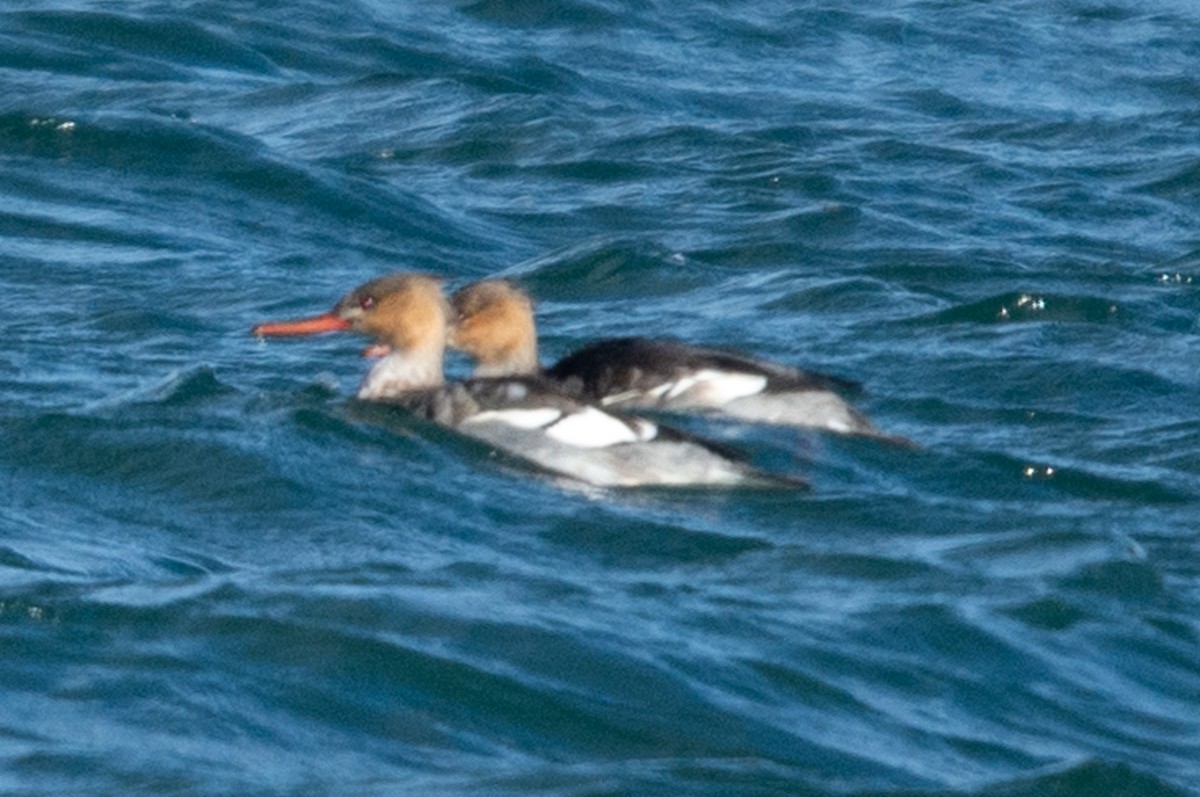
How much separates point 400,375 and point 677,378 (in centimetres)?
116

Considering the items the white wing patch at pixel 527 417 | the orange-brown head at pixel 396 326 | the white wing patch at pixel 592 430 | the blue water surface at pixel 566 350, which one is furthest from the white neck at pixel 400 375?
the white wing patch at pixel 592 430

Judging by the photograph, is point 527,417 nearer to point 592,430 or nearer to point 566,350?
point 592,430

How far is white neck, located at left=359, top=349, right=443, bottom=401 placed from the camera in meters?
11.6

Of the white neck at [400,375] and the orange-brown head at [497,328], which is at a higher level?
the orange-brown head at [497,328]

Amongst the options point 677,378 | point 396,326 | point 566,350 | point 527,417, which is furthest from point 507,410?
point 566,350

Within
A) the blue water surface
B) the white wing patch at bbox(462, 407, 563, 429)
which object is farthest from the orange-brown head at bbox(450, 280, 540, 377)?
the white wing patch at bbox(462, 407, 563, 429)

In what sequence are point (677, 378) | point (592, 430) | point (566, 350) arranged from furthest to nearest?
point (566, 350), point (677, 378), point (592, 430)

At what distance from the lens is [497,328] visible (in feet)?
38.1

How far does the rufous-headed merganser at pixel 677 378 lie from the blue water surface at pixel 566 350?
0.20 meters

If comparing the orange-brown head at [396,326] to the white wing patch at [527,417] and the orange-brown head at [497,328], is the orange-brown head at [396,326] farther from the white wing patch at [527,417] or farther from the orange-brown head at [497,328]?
the white wing patch at [527,417]

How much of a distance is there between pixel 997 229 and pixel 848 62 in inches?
184

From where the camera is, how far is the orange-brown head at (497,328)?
38.0ft

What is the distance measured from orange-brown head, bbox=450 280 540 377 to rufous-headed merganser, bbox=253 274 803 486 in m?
0.10

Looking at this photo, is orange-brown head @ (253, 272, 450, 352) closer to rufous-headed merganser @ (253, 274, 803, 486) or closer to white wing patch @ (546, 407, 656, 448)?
rufous-headed merganser @ (253, 274, 803, 486)
